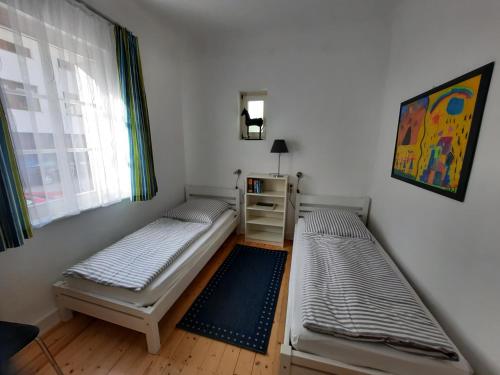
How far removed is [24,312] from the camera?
1.40 m

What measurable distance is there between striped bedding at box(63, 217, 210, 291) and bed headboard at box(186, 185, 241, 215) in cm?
93

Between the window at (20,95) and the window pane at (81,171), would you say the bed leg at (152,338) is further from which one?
the window at (20,95)

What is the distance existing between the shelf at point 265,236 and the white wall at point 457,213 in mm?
1355

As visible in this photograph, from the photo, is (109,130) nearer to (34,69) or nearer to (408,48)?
(34,69)

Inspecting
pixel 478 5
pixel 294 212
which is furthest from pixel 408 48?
pixel 294 212

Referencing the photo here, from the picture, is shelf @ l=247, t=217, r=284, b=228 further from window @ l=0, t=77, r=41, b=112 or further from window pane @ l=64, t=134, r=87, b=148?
window @ l=0, t=77, r=41, b=112

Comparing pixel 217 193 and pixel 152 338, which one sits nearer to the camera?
pixel 152 338

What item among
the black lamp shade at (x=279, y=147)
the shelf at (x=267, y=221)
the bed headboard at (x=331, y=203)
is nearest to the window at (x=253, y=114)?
the black lamp shade at (x=279, y=147)

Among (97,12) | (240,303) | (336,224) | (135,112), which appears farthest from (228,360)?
(97,12)

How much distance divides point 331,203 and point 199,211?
5.54 feet

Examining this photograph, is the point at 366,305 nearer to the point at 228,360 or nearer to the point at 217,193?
the point at 228,360

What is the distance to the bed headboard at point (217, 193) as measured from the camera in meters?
3.01

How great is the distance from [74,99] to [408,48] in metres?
2.79

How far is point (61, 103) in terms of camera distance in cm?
148
